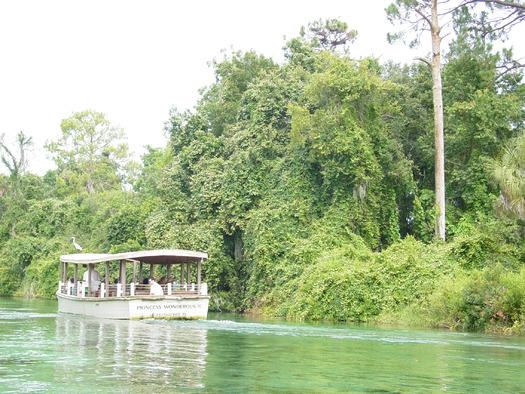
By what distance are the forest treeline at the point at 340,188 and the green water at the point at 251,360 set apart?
5781 millimetres

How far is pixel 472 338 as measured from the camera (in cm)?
2138

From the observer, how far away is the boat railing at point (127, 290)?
27.5 meters

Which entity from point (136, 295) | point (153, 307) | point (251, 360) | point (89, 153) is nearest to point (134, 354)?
point (251, 360)

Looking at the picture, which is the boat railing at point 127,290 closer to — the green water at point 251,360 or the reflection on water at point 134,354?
the reflection on water at point 134,354

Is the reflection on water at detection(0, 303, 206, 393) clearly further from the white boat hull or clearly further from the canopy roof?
the canopy roof

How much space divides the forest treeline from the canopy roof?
5006mm

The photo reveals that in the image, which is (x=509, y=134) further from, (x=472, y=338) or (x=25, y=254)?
(x=25, y=254)

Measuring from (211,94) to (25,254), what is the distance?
1781 centimetres

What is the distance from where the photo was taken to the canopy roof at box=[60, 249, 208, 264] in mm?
27453

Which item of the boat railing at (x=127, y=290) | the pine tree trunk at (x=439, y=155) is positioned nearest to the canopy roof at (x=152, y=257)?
the boat railing at (x=127, y=290)

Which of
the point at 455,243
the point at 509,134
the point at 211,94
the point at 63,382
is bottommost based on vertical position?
the point at 63,382

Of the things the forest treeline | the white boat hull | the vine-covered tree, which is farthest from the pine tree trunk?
the vine-covered tree

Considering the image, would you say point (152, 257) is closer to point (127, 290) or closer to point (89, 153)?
point (127, 290)

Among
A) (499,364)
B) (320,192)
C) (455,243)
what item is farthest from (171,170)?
(499,364)
